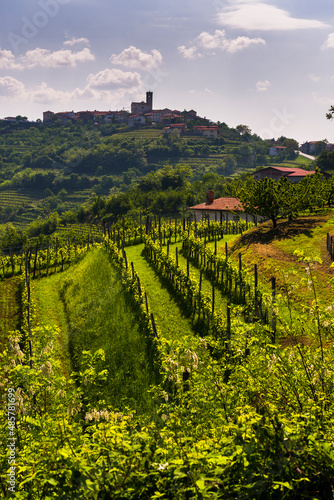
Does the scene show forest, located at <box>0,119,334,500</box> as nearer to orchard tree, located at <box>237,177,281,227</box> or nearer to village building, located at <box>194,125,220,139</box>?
orchard tree, located at <box>237,177,281,227</box>

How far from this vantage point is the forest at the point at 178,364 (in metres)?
3.91

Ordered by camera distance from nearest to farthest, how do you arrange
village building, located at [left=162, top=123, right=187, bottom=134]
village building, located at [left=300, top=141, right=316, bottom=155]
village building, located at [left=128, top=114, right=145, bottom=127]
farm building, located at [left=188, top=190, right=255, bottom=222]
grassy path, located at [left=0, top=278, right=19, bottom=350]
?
grassy path, located at [left=0, top=278, right=19, bottom=350], farm building, located at [left=188, top=190, right=255, bottom=222], village building, located at [left=300, top=141, right=316, bottom=155], village building, located at [left=162, top=123, right=187, bottom=134], village building, located at [left=128, top=114, right=145, bottom=127]

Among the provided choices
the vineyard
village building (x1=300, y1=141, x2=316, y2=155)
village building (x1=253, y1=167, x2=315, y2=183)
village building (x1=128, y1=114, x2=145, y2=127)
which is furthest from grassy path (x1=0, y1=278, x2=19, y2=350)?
village building (x1=128, y1=114, x2=145, y2=127)

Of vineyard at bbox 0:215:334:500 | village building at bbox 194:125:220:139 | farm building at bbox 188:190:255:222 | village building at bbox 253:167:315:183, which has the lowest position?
vineyard at bbox 0:215:334:500

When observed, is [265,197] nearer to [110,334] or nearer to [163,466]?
[110,334]

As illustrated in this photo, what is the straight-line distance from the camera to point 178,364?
7457mm

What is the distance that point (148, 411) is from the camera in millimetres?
12102

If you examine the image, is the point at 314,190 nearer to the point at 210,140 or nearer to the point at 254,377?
the point at 254,377

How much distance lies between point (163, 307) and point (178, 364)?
12653 millimetres

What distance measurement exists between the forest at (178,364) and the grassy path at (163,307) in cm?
11

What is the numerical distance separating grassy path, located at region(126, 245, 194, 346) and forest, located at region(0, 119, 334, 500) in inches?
4.3

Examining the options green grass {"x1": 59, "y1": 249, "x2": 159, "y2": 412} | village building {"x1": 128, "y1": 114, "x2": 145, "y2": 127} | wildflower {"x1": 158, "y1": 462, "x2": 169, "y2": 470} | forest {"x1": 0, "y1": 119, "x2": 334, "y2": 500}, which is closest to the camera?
wildflower {"x1": 158, "y1": 462, "x2": 169, "y2": 470}

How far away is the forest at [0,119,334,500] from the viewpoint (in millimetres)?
3914

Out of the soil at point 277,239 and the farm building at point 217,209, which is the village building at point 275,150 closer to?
the farm building at point 217,209
